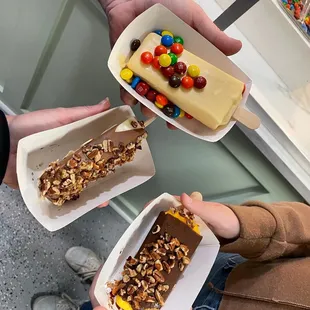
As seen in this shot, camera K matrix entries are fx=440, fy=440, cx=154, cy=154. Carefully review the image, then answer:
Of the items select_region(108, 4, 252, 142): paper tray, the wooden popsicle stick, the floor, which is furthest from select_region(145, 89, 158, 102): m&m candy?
the floor

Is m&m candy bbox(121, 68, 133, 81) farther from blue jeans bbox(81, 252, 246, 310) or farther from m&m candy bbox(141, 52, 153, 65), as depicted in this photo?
blue jeans bbox(81, 252, 246, 310)

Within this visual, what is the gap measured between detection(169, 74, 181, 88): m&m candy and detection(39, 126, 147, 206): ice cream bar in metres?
0.11

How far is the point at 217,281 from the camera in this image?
1.03 meters

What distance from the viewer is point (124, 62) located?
83 cm

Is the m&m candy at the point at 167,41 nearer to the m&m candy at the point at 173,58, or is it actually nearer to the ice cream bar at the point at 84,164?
the m&m candy at the point at 173,58

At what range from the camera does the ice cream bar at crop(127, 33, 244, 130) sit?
0.82 m

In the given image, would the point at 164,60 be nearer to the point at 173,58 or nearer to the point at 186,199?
the point at 173,58

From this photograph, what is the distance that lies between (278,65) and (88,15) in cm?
51

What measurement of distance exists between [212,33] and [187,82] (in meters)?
0.13

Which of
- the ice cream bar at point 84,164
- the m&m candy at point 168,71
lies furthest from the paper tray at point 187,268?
the m&m candy at point 168,71

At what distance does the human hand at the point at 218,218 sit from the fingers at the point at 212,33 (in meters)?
0.31

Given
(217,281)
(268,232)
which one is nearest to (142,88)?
(268,232)

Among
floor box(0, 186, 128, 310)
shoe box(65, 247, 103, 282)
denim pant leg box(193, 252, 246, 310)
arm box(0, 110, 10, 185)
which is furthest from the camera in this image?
shoe box(65, 247, 103, 282)

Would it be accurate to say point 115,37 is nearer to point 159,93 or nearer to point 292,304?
point 159,93
